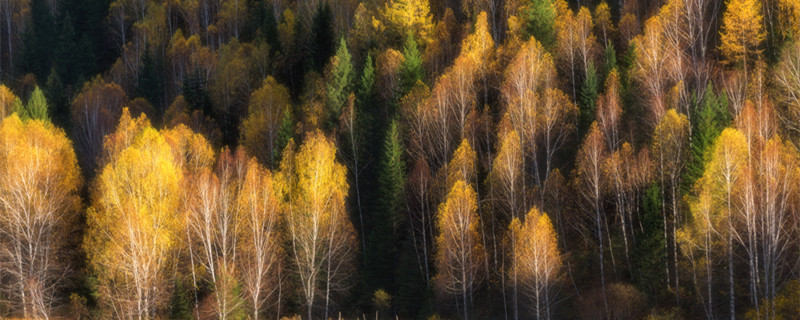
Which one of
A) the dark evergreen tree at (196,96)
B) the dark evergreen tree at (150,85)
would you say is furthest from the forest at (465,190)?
the dark evergreen tree at (150,85)

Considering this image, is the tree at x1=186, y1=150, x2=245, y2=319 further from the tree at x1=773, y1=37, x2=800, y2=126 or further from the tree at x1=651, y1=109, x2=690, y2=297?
the tree at x1=773, y1=37, x2=800, y2=126

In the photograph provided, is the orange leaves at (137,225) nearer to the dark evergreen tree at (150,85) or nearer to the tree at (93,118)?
the tree at (93,118)

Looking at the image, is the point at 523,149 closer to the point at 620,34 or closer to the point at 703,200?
the point at 703,200

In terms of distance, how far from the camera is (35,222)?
158 feet

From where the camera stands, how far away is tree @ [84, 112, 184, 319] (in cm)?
4406

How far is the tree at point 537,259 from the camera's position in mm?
41688

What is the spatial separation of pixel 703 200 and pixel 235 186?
27.6 meters

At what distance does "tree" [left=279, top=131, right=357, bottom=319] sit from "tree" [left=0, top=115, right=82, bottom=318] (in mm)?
14212

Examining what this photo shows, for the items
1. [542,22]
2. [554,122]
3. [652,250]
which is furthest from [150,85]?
[652,250]

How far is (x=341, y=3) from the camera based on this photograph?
83625 mm

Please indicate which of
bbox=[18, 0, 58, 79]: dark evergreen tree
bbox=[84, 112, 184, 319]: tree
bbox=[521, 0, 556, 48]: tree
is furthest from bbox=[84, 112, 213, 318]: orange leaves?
bbox=[18, 0, 58, 79]: dark evergreen tree

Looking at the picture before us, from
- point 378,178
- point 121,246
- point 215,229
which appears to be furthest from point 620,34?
point 121,246

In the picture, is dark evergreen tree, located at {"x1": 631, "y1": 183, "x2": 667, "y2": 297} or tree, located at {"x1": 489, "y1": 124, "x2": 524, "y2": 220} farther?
tree, located at {"x1": 489, "y1": 124, "x2": 524, "y2": 220}

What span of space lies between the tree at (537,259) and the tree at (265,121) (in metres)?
20.6
